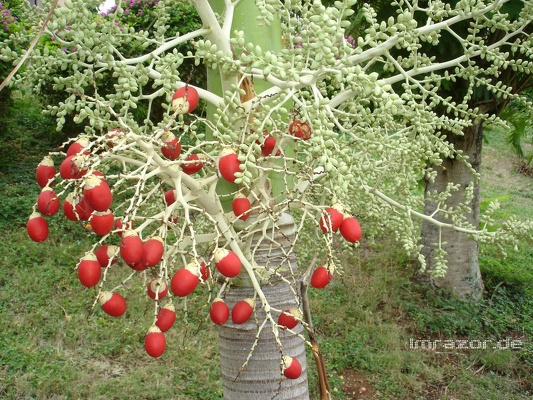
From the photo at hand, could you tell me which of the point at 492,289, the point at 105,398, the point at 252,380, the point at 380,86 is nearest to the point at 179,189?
the point at 380,86

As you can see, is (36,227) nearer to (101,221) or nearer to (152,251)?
(101,221)

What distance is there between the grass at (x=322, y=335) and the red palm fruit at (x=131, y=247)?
2511 millimetres

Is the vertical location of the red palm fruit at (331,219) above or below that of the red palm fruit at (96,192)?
below

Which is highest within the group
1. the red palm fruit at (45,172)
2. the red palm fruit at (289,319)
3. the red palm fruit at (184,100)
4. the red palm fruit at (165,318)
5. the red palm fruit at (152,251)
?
the red palm fruit at (184,100)

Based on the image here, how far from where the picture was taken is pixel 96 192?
3.98 ft

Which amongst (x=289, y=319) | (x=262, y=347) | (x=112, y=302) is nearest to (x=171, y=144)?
(x=112, y=302)

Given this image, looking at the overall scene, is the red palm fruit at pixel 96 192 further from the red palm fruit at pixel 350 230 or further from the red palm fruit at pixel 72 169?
the red palm fruit at pixel 350 230

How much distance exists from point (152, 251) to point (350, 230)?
50cm

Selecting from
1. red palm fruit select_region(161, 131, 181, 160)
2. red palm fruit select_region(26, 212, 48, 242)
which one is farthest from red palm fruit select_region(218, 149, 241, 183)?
red palm fruit select_region(26, 212, 48, 242)

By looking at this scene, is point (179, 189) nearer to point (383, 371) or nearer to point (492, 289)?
point (383, 371)

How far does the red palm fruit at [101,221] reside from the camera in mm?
1312

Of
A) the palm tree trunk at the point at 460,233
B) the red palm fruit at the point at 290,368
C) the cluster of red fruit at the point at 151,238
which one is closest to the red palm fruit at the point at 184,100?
the cluster of red fruit at the point at 151,238

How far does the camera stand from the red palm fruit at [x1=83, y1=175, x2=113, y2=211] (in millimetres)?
1215
